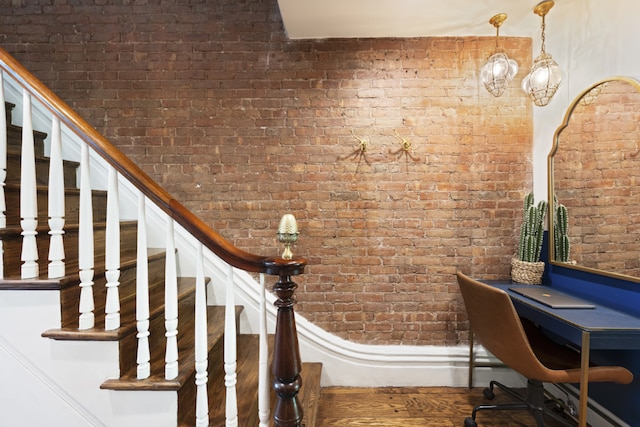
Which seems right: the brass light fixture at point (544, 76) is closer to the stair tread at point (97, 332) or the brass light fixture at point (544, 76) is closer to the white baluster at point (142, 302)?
the white baluster at point (142, 302)

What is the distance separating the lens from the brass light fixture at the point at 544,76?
1.78m

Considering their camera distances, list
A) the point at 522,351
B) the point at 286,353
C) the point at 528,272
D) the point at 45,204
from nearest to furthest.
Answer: the point at 286,353 < the point at 522,351 < the point at 45,204 < the point at 528,272

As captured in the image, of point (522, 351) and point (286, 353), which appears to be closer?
point (286, 353)

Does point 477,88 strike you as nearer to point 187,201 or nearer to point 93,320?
point 187,201

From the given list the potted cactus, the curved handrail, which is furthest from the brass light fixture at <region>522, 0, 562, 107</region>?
the curved handrail

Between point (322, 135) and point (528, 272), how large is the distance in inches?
68.9

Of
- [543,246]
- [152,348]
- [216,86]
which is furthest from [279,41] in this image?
[543,246]

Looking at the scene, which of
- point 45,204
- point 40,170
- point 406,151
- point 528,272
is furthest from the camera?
point 406,151

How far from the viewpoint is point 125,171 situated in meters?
1.15

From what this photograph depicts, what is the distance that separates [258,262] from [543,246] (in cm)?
212

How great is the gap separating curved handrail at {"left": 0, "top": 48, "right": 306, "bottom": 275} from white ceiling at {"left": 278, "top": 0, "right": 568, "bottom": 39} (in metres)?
1.37

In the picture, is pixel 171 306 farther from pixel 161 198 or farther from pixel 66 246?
pixel 66 246

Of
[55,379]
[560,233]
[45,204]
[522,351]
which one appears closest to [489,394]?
[522,351]

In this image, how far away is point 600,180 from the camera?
169 cm
